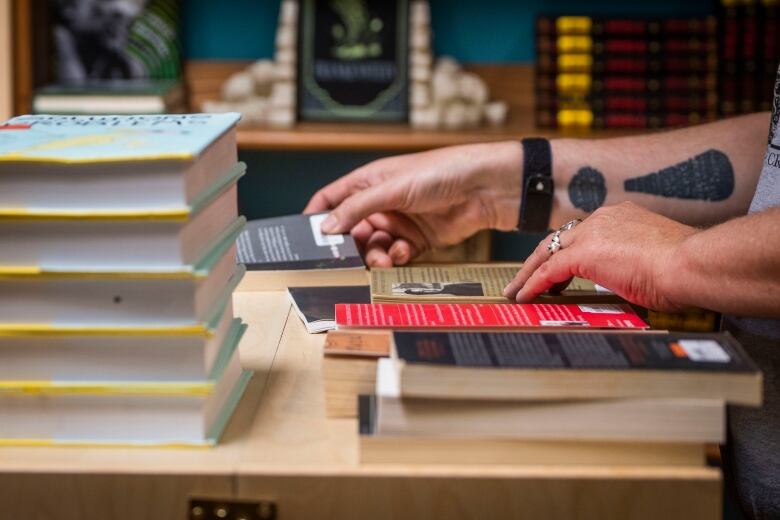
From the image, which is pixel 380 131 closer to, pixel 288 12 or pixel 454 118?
pixel 454 118

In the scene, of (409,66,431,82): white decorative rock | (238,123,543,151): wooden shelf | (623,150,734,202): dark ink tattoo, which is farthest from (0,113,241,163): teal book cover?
(409,66,431,82): white decorative rock

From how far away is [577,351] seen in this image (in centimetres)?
79

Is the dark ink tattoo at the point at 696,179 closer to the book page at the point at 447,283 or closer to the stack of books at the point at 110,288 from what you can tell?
the book page at the point at 447,283

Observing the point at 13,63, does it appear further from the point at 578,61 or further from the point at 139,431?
the point at 139,431

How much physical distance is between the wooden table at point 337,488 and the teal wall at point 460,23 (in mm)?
2047

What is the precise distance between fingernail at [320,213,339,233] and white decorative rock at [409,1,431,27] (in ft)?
3.85

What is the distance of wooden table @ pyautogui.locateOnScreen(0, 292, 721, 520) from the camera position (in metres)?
0.76

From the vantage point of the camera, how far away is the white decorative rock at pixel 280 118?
244 cm

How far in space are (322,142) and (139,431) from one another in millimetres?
1557

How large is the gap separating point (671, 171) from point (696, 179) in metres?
0.04

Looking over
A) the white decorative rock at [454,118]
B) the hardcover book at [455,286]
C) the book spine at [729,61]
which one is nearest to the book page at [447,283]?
the hardcover book at [455,286]

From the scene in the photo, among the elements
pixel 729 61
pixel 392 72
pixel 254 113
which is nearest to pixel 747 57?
pixel 729 61

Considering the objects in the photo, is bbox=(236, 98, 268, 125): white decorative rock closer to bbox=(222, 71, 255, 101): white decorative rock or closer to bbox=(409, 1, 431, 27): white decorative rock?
bbox=(222, 71, 255, 101): white decorative rock

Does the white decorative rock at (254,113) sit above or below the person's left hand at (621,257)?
above
